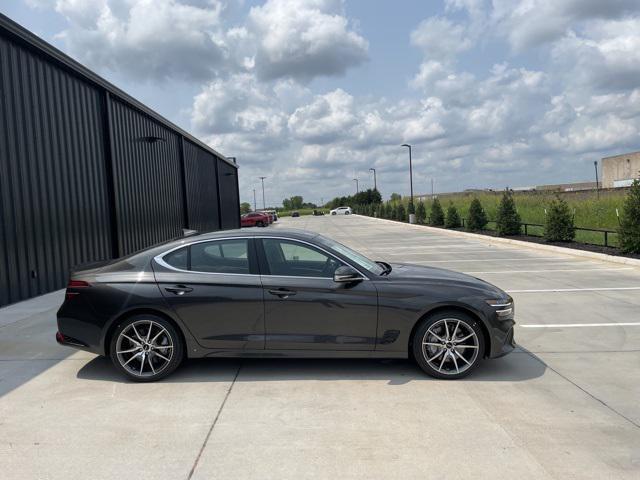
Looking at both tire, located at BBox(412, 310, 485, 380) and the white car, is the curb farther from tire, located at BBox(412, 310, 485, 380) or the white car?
the white car

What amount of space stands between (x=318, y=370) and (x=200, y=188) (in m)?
23.8

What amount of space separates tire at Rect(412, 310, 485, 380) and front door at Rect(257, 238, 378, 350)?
1.62 feet

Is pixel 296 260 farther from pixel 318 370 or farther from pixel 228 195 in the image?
pixel 228 195

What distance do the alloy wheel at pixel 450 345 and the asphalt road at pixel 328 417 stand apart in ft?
0.57

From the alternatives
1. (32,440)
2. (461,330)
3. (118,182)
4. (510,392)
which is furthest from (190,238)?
(118,182)

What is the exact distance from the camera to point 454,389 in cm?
461

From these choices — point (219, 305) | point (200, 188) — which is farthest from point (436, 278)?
point (200, 188)

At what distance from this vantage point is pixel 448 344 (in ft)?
15.9

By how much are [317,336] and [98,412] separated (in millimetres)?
2021

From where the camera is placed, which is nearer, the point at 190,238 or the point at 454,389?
the point at 454,389

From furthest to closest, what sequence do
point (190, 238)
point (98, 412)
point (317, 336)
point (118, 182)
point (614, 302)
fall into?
point (118, 182), point (614, 302), point (190, 238), point (317, 336), point (98, 412)

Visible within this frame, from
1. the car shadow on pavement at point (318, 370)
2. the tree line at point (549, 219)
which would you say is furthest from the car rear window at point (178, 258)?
the tree line at point (549, 219)

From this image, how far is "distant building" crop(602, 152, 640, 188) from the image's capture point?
63294mm

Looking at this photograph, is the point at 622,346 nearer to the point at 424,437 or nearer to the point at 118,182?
the point at 424,437
